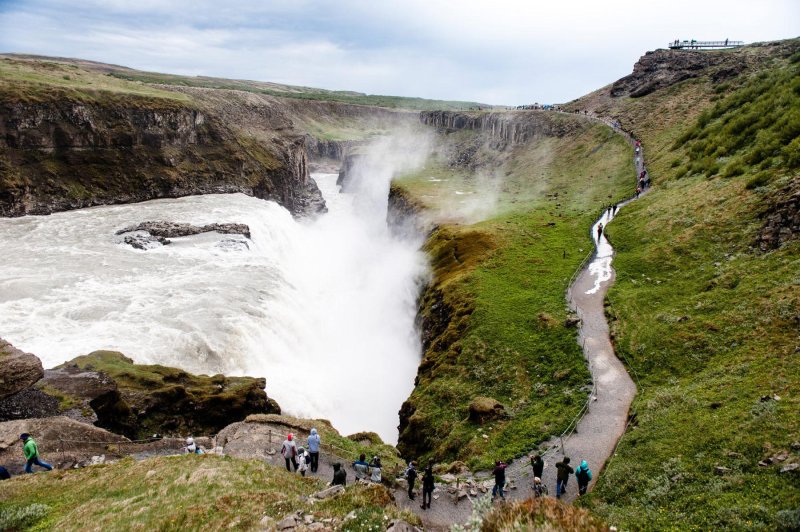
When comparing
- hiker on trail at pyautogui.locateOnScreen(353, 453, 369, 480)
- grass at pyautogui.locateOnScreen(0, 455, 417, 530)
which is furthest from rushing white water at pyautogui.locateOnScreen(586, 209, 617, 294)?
grass at pyautogui.locateOnScreen(0, 455, 417, 530)

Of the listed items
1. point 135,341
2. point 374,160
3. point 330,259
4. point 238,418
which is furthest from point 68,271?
point 374,160

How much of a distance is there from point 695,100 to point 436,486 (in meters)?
70.2

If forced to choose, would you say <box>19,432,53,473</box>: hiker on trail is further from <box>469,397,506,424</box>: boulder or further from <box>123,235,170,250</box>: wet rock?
<box>123,235,170,250</box>: wet rock

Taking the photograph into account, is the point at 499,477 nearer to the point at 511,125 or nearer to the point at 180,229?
the point at 180,229

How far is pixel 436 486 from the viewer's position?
1773cm

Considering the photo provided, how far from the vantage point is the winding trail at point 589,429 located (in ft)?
53.7

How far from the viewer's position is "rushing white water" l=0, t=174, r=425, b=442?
34.2m

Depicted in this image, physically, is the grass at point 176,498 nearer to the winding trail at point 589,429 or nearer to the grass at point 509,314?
the winding trail at point 589,429

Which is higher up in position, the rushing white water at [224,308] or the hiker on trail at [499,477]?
the hiker on trail at [499,477]

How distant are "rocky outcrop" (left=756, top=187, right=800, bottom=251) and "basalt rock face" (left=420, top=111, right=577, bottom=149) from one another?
5807 centimetres

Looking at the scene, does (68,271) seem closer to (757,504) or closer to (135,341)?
(135,341)

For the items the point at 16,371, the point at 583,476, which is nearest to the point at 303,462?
the point at 583,476

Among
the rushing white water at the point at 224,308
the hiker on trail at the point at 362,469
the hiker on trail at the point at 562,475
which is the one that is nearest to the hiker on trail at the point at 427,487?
the hiker on trail at the point at 362,469

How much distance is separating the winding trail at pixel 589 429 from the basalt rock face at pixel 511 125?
202 feet
